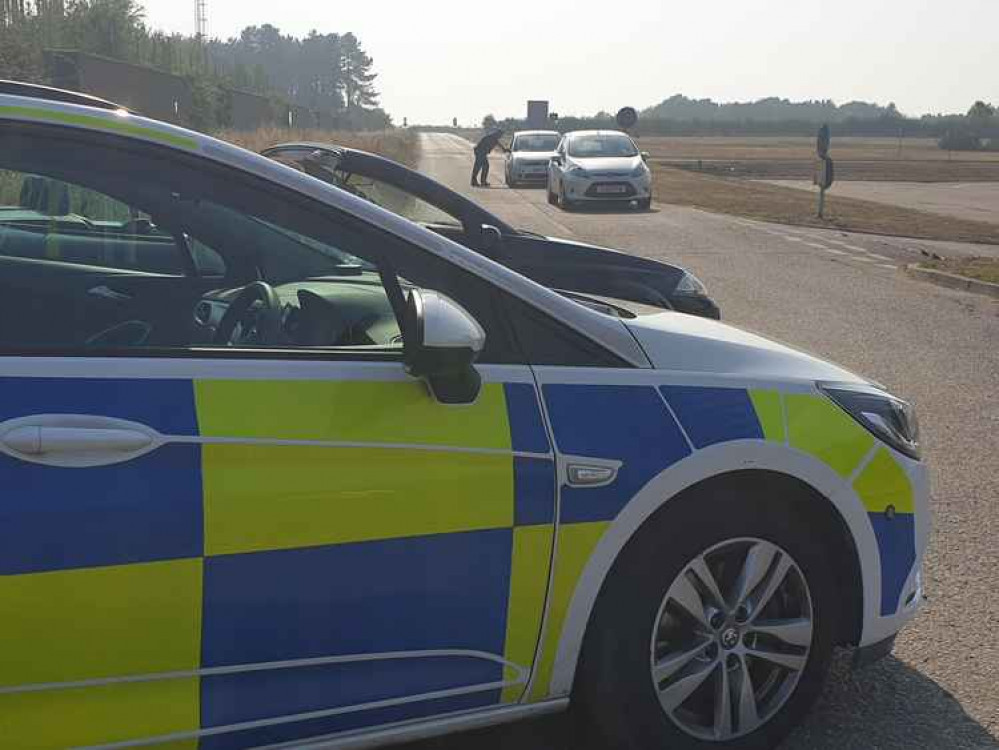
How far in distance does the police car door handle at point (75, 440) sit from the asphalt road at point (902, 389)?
128cm

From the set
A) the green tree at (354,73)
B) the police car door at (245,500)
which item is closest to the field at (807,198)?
the police car door at (245,500)

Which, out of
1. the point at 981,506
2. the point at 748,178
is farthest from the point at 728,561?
the point at 748,178

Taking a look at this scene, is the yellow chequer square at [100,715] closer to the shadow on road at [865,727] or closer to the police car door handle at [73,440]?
the police car door handle at [73,440]

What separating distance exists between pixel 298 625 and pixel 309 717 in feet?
0.73

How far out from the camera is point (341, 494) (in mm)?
2334

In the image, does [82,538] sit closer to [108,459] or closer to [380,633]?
[108,459]

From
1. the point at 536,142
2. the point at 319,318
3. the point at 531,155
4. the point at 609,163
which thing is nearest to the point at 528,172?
the point at 531,155

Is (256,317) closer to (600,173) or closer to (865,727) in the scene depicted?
(865,727)

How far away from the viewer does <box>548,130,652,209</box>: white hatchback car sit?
76.5ft

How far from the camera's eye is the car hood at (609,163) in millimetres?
23406

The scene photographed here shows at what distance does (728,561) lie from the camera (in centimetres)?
283

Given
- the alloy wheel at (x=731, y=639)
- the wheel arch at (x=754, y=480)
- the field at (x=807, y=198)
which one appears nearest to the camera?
the wheel arch at (x=754, y=480)

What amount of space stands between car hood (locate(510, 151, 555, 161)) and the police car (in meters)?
28.6

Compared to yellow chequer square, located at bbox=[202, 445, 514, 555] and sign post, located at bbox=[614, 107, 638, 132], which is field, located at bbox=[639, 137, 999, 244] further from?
yellow chequer square, located at bbox=[202, 445, 514, 555]
